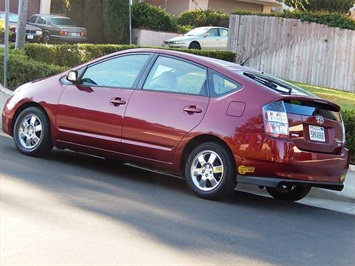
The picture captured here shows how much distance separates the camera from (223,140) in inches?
281

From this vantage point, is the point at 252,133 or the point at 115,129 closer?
the point at 252,133

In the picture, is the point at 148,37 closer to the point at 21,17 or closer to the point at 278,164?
the point at 21,17

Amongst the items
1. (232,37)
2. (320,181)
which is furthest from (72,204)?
(232,37)

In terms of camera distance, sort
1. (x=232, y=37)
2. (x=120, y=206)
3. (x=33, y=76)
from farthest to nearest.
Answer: (x=232, y=37), (x=33, y=76), (x=120, y=206)

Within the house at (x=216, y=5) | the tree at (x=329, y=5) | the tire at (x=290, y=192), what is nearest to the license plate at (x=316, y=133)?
the tire at (x=290, y=192)

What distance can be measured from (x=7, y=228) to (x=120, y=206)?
1.38 m

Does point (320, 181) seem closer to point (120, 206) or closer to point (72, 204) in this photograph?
point (120, 206)

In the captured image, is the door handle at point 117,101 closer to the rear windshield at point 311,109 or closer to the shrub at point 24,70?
the rear windshield at point 311,109

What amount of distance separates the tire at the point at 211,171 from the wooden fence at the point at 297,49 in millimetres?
14103

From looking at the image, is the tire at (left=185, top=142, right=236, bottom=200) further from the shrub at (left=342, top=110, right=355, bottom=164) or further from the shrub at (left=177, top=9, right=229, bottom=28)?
the shrub at (left=177, top=9, right=229, bottom=28)

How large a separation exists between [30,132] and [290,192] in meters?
3.42

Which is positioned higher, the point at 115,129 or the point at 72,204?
the point at 115,129

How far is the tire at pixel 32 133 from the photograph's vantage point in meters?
8.38

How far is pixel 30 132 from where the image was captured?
8492 mm
